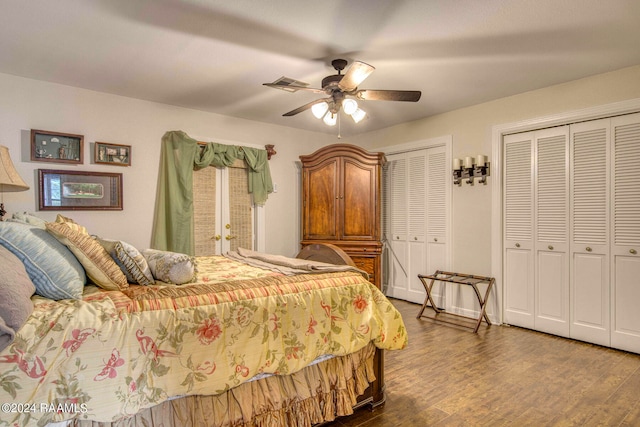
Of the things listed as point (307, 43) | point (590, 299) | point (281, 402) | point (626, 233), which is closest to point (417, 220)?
point (590, 299)

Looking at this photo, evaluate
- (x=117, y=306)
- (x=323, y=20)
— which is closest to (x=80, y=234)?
(x=117, y=306)

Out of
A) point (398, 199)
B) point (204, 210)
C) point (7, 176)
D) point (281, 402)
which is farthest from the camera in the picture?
point (398, 199)

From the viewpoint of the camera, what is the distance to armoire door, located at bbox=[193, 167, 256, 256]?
163 inches

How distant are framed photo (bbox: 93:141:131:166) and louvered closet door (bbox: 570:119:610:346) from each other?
14.7 feet

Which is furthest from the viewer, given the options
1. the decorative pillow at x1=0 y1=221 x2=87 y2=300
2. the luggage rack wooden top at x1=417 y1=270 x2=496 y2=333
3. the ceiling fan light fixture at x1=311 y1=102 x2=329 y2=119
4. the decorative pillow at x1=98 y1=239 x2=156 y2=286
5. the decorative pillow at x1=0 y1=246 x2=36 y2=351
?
the luggage rack wooden top at x1=417 y1=270 x2=496 y2=333

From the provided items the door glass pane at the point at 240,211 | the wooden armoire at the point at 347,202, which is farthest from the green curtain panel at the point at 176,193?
the wooden armoire at the point at 347,202

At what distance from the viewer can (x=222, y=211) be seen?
4.35 m

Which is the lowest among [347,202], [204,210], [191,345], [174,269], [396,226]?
[191,345]

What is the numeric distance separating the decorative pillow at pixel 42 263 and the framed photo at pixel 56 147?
2189 mm

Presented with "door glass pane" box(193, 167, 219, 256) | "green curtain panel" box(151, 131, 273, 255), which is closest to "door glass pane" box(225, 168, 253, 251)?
"door glass pane" box(193, 167, 219, 256)

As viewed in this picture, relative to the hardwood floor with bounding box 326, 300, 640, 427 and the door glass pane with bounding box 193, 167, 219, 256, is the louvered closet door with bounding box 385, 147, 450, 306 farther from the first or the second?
the door glass pane with bounding box 193, 167, 219, 256

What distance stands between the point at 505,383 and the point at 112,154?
4.02 meters

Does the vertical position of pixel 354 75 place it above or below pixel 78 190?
above

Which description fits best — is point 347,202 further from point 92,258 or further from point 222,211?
point 92,258
